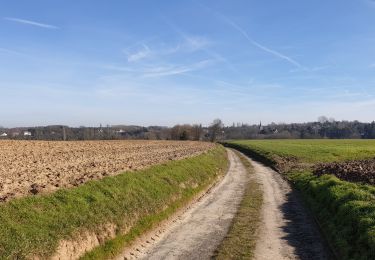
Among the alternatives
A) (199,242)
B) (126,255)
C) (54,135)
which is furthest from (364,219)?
(54,135)

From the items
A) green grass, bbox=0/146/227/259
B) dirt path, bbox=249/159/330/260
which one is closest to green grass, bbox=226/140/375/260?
dirt path, bbox=249/159/330/260

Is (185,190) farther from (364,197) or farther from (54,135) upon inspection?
(54,135)

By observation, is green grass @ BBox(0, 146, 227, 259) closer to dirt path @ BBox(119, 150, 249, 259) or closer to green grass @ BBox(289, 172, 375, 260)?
dirt path @ BBox(119, 150, 249, 259)

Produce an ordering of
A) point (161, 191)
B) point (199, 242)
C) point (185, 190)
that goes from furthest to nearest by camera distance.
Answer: point (185, 190) < point (161, 191) < point (199, 242)

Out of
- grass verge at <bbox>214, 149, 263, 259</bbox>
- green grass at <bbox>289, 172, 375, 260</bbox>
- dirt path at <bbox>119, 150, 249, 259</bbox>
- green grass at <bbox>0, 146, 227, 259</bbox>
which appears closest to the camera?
green grass at <bbox>0, 146, 227, 259</bbox>

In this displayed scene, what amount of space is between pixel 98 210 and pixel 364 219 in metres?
9.83

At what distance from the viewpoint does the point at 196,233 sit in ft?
62.1

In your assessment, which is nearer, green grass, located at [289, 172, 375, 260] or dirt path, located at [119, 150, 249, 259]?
green grass, located at [289, 172, 375, 260]

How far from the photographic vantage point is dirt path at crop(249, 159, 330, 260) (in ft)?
52.7

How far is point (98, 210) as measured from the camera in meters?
17.5

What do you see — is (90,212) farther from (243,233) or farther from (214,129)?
(214,129)

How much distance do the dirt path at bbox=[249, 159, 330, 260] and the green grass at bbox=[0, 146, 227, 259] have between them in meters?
4.82

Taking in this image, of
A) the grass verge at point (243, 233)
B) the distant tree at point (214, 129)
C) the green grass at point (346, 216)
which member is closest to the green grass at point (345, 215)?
the green grass at point (346, 216)

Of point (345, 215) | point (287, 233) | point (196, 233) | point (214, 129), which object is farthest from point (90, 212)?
point (214, 129)
